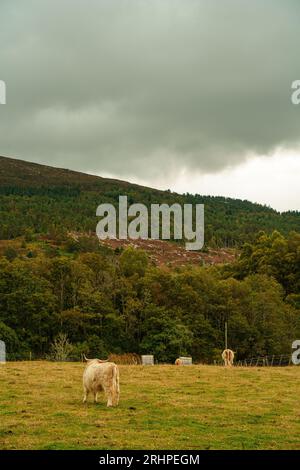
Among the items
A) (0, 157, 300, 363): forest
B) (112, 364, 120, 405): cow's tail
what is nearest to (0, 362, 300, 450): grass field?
(112, 364, 120, 405): cow's tail

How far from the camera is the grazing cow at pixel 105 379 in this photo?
18.5 metres

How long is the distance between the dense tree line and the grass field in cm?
4384

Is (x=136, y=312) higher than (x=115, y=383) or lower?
lower

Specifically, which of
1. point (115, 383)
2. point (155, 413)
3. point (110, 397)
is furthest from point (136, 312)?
point (155, 413)

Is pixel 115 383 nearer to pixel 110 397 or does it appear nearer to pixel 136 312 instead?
pixel 110 397

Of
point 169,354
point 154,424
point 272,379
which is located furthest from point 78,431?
point 169,354

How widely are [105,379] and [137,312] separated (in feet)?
207

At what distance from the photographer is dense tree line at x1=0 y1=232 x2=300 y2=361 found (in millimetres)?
73375

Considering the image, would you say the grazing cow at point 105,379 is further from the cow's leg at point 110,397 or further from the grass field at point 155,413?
the grass field at point 155,413

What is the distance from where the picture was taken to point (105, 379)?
60.9 feet

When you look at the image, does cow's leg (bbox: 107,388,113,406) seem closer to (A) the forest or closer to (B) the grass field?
(B) the grass field

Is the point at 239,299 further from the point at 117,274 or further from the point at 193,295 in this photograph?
the point at 117,274

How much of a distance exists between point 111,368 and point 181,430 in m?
3.89

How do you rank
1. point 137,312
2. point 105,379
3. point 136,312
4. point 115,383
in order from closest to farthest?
point 105,379
point 115,383
point 136,312
point 137,312
